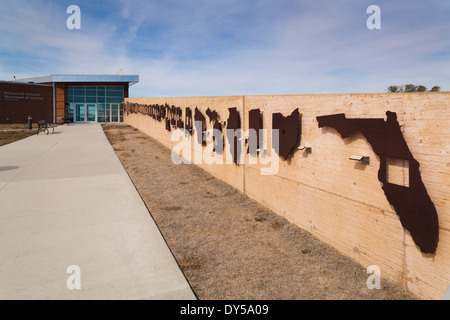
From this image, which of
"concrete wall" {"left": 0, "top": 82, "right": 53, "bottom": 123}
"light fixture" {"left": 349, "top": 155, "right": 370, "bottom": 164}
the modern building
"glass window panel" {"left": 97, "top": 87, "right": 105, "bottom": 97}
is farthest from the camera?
"glass window panel" {"left": 97, "top": 87, "right": 105, "bottom": 97}

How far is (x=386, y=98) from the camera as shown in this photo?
11.4 feet

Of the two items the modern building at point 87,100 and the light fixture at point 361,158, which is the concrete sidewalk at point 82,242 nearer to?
the light fixture at point 361,158

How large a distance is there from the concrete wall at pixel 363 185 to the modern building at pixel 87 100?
33675 millimetres

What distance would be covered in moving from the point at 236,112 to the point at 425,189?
4.79 m

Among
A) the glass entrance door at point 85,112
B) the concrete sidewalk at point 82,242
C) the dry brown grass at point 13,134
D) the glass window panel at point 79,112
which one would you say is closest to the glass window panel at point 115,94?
the glass entrance door at point 85,112

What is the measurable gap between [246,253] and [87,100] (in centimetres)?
3774

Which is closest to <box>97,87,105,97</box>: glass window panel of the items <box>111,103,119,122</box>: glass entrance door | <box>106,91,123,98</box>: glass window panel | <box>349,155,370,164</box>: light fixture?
<box>106,91,123,98</box>: glass window panel

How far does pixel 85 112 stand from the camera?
36.5 meters

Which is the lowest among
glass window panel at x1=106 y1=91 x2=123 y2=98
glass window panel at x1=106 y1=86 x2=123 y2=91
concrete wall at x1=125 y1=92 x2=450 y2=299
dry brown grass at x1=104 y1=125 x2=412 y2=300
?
dry brown grass at x1=104 y1=125 x2=412 y2=300

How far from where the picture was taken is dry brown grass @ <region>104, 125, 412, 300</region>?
327cm

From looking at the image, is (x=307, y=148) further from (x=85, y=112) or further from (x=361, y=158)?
(x=85, y=112)

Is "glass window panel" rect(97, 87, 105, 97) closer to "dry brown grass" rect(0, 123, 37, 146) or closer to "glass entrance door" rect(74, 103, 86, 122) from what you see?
"glass entrance door" rect(74, 103, 86, 122)
